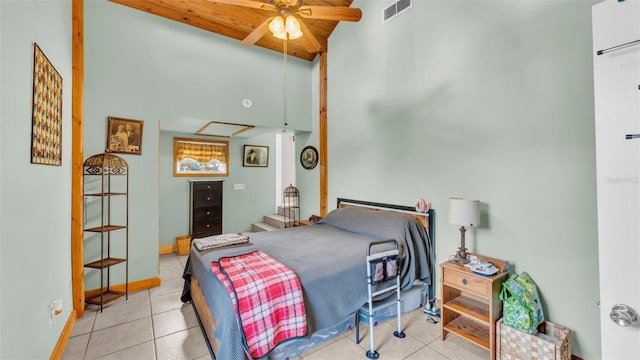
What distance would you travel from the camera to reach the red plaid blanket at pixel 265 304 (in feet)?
6.07

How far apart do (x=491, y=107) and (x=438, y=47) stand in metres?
0.96

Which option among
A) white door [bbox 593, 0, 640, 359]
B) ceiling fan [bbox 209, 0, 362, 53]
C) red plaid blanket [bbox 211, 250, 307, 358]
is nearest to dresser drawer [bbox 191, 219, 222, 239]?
red plaid blanket [bbox 211, 250, 307, 358]

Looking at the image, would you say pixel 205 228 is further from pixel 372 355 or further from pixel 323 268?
pixel 372 355

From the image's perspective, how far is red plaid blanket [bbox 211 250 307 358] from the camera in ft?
6.07

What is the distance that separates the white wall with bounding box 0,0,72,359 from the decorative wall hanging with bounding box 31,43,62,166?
0.06m

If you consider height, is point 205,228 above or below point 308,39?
below

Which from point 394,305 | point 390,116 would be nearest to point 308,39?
point 390,116

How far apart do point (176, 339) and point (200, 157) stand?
3.94 meters

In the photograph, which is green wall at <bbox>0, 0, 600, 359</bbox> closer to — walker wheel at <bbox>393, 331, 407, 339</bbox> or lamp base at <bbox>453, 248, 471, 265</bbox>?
lamp base at <bbox>453, 248, 471, 265</bbox>

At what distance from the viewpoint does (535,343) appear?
1991 mm

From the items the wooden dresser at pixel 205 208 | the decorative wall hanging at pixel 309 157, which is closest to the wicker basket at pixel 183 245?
→ the wooden dresser at pixel 205 208

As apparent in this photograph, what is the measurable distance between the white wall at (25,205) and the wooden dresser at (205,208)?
313cm

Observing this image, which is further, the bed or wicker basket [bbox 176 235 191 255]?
wicker basket [bbox 176 235 191 255]

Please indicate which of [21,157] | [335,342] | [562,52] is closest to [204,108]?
[21,157]
